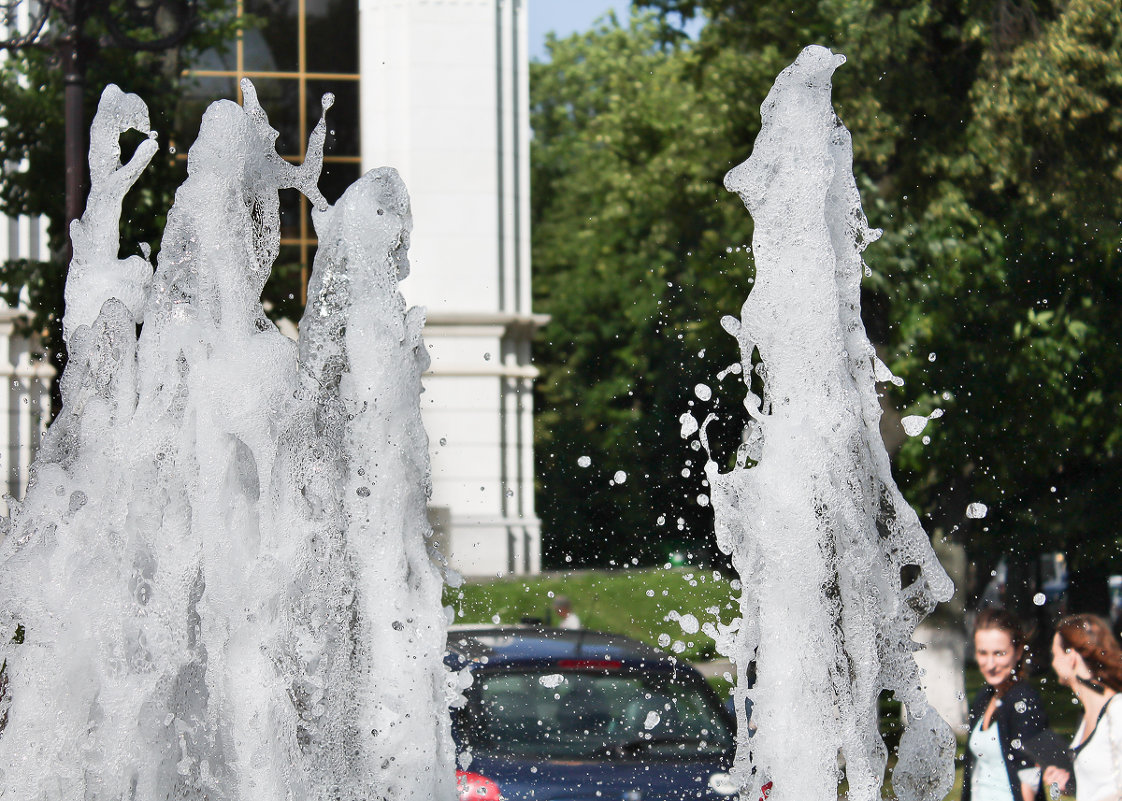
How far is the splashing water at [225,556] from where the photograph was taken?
17.6 ft

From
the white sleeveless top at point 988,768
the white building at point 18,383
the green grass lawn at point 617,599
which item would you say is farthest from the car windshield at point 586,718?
the white building at point 18,383

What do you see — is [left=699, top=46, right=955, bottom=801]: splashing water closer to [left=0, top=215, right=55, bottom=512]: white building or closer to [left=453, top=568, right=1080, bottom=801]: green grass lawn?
[left=453, top=568, right=1080, bottom=801]: green grass lawn

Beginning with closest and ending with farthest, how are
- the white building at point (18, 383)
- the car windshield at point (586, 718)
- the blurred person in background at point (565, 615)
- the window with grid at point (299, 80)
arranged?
the car windshield at point (586, 718) → the blurred person in background at point (565, 615) → the white building at point (18, 383) → the window with grid at point (299, 80)

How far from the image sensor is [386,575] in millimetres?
5703

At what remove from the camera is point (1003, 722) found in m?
5.53

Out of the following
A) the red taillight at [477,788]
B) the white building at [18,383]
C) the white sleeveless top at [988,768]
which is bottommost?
the red taillight at [477,788]

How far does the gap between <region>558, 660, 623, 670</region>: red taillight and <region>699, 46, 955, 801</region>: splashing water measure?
132cm

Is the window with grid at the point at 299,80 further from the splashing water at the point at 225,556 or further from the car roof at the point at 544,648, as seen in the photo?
the splashing water at the point at 225,556

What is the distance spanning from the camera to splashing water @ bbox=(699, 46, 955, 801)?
5.08 m

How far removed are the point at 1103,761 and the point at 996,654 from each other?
480mm

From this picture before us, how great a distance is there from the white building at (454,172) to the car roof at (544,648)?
15.0 metres

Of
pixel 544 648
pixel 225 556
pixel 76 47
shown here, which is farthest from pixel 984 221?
pixel 225 556

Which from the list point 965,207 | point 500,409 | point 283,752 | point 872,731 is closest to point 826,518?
point 872,731

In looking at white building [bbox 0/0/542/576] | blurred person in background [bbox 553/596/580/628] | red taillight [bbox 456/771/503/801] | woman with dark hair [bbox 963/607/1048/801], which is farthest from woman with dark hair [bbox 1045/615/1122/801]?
white building [bbox 0/0/542/576]
